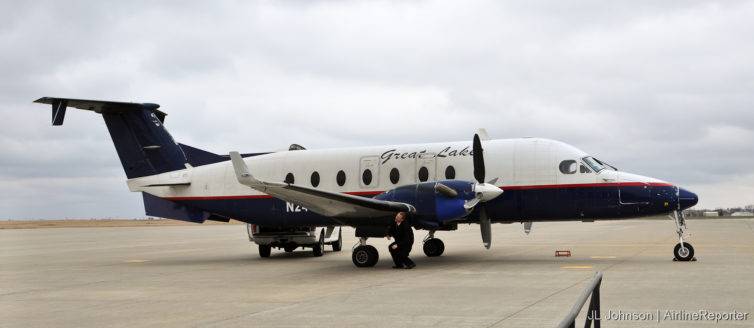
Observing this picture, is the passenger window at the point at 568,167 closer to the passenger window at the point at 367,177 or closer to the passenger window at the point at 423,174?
the passenger window at the point at 423,174

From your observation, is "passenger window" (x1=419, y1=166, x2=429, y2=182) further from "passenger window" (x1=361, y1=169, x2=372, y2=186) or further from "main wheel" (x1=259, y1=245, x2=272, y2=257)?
"main wheel" (x1=259, y1=245, x2=272, y2=257)

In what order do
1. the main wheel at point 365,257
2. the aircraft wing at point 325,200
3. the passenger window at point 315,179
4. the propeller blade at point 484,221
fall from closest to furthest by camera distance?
the aircraft wing at point 325,200 < the main wheel at point 365,257 < the propeller blade at point 484,221 < the passenger window at point 315,179

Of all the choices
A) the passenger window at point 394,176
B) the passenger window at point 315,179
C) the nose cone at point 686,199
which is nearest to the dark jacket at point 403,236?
the passenger window at point 394,176

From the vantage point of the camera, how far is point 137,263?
66.3 ft

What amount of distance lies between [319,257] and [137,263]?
5676 mm

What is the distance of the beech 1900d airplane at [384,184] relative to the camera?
16500 mm

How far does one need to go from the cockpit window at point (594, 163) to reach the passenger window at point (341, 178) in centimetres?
692

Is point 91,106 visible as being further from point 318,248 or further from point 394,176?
point 394,176

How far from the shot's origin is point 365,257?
54.8 feet

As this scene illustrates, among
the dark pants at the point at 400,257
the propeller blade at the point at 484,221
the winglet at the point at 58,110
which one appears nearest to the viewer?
the dark pants at the point at 400,257

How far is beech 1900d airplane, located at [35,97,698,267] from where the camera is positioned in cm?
1650

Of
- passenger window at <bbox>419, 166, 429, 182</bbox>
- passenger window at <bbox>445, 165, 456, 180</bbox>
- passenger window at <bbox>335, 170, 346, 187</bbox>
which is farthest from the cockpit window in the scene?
passenger window at <bbox>335, 170, 346, 187</bbox>

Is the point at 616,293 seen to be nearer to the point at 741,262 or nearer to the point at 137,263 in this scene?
the point at 741,262

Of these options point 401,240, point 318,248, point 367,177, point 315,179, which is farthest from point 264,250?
point 401,240
